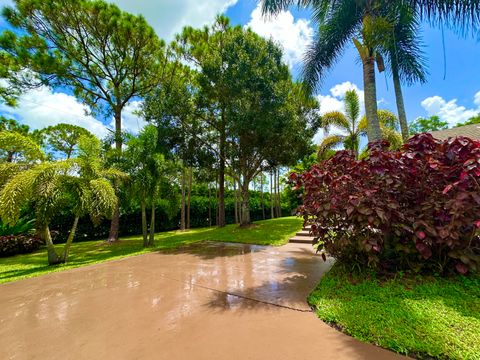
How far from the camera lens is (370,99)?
5543mm

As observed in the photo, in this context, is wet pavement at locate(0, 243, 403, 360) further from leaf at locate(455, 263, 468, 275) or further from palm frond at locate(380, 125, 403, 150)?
palm frond at locate(380, 125, 403, 150)

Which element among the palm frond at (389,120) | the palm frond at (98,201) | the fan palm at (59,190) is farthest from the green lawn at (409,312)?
the palm frond at (389,120)

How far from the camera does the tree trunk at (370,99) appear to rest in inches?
209

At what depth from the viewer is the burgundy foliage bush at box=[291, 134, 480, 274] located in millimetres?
3213

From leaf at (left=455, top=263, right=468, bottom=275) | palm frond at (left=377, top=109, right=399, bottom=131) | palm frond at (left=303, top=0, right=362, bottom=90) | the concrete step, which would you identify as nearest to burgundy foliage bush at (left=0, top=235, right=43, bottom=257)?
the concrete step

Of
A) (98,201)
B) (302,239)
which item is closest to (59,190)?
(98,201)

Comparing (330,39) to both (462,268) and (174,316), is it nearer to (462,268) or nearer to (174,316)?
(462,268)

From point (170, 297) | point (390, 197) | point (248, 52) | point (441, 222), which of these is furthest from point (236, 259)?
point (248, 52)

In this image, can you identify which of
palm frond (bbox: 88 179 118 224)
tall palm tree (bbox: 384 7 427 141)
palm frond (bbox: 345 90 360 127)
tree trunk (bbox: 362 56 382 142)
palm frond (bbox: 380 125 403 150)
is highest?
palm frond (bbox: 345 90 360 127)

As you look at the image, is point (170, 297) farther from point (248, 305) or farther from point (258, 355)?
point (258, 355)

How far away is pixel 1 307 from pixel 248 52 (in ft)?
37.4

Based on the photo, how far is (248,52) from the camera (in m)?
10.7

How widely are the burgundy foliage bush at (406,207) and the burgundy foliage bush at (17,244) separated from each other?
11579 mm

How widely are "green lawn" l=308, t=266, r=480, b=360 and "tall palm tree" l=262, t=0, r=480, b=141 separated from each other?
10.7ft
